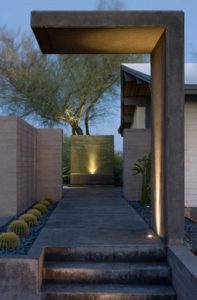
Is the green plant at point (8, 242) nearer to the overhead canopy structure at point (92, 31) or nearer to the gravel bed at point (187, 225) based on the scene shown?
the gravel bed at point (187, 225)

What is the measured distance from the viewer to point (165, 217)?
7.27m

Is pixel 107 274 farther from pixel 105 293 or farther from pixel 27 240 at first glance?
pixel 27 240

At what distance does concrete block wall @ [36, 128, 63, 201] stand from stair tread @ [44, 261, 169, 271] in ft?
27.6

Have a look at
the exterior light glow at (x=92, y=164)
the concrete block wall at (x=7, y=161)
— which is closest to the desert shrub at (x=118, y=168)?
the exterior light glow at (x=92, y=164)

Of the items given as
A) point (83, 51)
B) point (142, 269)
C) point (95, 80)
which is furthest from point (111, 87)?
point (142, 269)

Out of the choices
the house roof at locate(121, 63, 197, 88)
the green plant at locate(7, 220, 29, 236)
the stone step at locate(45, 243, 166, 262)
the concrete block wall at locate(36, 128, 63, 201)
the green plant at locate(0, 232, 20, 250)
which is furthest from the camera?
the concrete block wall at locate(36, 128, 63, 201)

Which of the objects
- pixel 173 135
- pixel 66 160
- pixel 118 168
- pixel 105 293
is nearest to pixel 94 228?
pixel 173 135

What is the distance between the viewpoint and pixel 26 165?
1262cm

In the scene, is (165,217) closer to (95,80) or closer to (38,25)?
(38,25)

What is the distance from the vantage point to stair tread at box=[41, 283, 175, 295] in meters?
6.25

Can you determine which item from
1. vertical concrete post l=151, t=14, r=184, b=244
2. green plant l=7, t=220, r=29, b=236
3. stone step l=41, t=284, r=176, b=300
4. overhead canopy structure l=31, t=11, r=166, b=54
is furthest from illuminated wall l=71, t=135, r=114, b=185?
stone step l=41, t=284, r=176, b=300

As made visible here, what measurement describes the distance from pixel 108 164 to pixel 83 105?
6.27 meters

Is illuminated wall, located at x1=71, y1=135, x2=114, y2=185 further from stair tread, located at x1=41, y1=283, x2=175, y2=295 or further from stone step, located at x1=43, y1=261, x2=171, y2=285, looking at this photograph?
stair tread, located at x1=41, y1=283, x2=175, y2=295

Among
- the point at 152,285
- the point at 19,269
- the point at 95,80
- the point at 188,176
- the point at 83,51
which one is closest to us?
the point at 19,269
